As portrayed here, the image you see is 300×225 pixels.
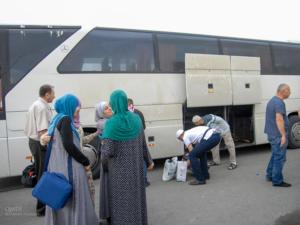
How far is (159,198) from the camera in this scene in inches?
258

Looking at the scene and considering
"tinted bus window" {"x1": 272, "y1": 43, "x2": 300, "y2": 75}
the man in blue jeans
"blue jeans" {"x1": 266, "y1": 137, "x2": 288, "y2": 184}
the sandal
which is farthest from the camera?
Answer: "tinted bus window" {"x1": 272, "y1": 43, "x2": 300, "y2": 75}

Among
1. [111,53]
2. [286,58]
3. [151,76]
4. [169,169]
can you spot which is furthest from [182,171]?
[286,58]

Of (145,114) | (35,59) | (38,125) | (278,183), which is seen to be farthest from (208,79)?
(38,125)

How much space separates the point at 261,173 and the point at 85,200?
501 cm

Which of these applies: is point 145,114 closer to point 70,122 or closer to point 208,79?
point 208,79

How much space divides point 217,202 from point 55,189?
3027mm

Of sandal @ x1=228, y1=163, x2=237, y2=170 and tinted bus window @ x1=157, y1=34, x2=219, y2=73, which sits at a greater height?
tinted bus window @ x1=157, y1=34, x2=219, y2=73

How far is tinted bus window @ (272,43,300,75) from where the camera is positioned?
36.3ft

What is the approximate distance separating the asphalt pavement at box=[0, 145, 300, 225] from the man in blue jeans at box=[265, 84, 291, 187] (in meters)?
0.25

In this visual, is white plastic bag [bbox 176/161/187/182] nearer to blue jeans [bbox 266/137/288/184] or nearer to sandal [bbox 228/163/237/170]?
sandal [bbox 228/163/237/170]

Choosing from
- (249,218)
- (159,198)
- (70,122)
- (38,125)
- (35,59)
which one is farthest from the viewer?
(35,59)

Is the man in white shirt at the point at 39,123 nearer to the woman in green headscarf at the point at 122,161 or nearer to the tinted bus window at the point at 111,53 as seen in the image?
the woman in green headscarf at the point at 122,161

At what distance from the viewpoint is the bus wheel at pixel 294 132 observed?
11.1m

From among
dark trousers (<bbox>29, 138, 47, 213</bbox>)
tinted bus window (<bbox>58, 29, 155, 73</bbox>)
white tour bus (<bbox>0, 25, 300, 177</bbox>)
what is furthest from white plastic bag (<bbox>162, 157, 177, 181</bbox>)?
dark trousers (<bbox>29, 138, 47, 213</bbox>)
